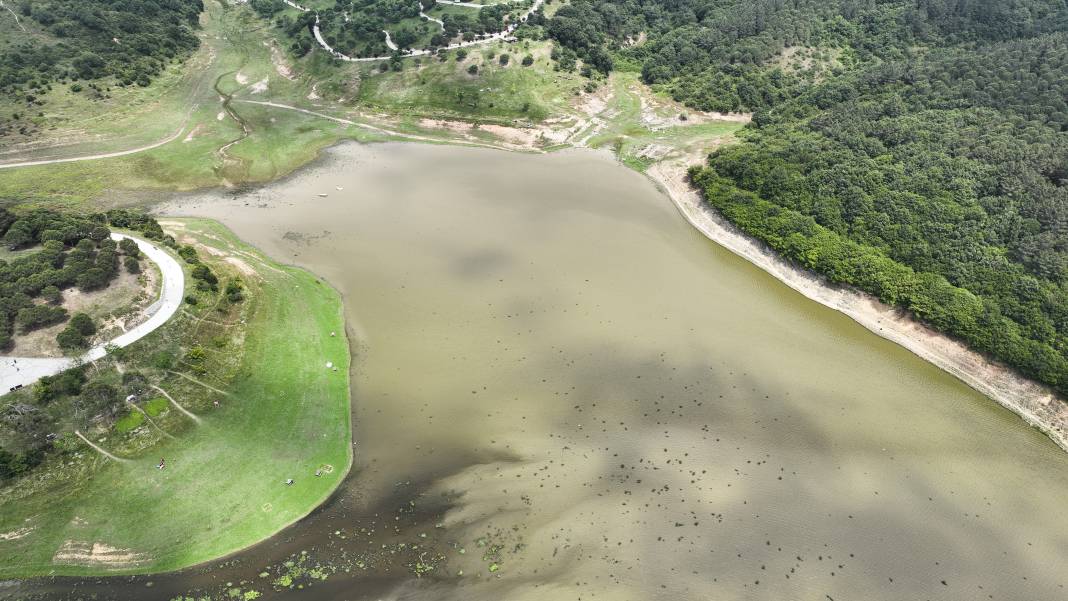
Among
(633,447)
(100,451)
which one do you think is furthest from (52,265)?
(633,447)

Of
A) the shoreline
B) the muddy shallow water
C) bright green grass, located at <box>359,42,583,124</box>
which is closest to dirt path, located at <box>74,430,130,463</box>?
the muddy shallow water

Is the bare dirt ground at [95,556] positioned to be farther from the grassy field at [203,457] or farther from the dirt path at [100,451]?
the dirt path at [100,451]

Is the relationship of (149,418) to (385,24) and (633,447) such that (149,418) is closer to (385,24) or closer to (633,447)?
(633,447)

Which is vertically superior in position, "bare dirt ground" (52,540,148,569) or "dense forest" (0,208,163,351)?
"dense forest" (0,208,163,351)

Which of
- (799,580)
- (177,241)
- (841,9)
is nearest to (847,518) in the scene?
(799,580)

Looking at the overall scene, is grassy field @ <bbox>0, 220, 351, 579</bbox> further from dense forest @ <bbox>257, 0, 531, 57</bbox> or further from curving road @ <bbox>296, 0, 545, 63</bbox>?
dense forest @ <bbox>257, 0, 531, 57</bbox>

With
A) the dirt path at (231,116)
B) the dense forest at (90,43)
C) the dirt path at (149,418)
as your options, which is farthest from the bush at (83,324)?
the dense forest at (90,43)

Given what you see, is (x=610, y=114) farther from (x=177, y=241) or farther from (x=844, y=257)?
(x=177, y=241)
